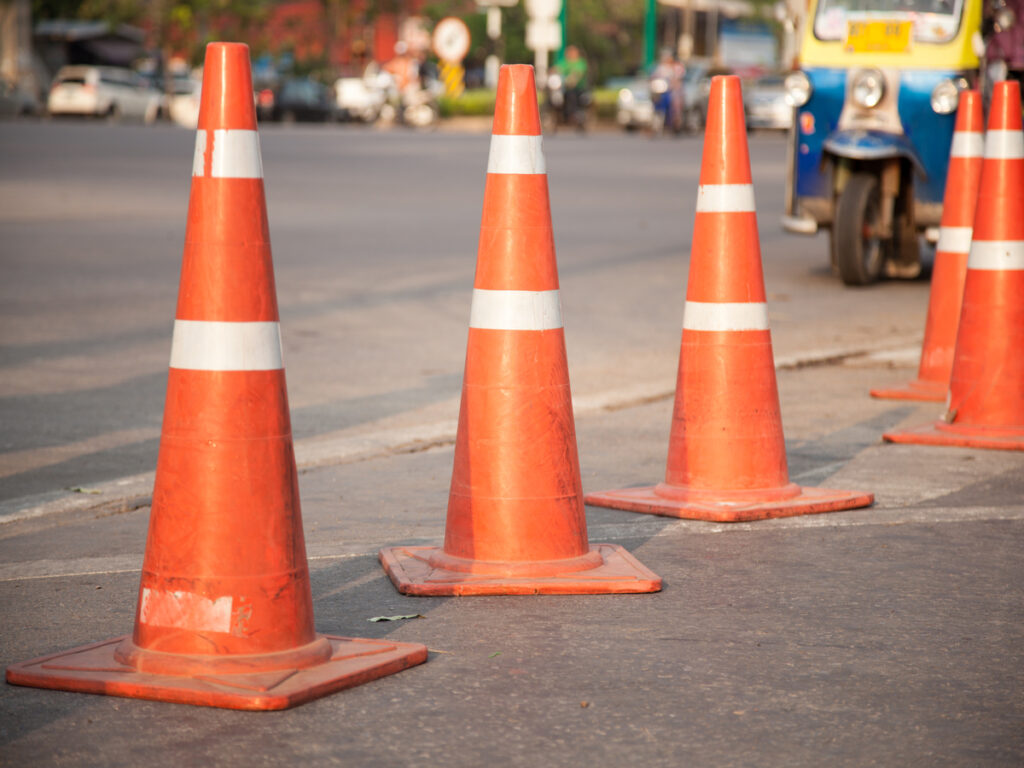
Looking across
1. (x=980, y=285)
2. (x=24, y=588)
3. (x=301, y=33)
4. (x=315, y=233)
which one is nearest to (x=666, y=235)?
(x=315, y=233)

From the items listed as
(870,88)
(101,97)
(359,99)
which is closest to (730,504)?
(870,88)

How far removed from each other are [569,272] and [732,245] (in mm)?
7008

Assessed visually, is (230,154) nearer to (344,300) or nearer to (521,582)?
(521,582)

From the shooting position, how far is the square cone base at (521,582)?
404 cm

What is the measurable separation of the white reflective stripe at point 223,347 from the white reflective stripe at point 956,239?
421cm

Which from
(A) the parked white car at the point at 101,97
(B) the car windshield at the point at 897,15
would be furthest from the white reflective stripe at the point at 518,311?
(A) the parked white car at the point at 101,97

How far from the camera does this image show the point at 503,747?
9.80 feet

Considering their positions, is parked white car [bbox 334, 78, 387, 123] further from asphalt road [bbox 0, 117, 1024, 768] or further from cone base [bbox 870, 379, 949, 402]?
cone base [bbox 870, 379, 949, 402]

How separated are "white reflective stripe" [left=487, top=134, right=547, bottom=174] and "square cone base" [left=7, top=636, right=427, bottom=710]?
1315 millimetres

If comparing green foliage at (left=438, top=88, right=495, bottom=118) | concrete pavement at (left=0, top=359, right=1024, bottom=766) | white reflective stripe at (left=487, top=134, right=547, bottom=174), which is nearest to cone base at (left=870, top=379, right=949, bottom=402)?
concrete pavement at (left=0, top=359, right=1024, bottom=766)

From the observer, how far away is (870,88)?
10.9m

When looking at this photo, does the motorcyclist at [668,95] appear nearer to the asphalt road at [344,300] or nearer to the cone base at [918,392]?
the asphalt road at [344,300]

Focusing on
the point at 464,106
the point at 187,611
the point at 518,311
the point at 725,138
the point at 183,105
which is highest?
the point at 725,138

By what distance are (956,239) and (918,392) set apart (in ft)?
2.20
